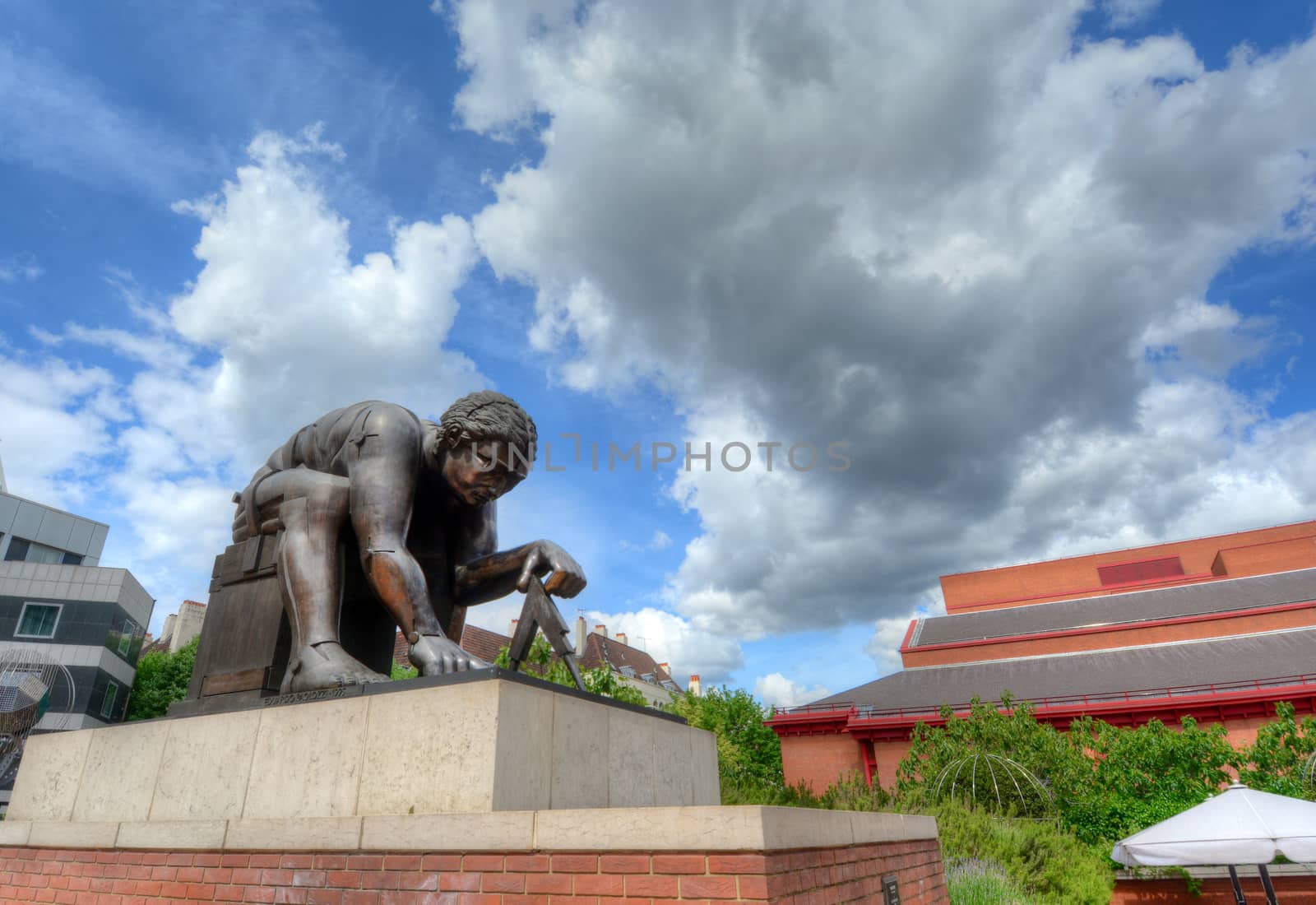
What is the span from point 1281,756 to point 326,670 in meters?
20.9

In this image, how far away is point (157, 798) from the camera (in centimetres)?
437

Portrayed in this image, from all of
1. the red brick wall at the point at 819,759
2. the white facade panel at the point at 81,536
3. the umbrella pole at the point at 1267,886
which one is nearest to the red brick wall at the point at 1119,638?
the red brick wall at the point at 819,759

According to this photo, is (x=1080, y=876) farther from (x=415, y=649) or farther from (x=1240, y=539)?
(x=1240, y=539)

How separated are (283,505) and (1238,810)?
1150 cm

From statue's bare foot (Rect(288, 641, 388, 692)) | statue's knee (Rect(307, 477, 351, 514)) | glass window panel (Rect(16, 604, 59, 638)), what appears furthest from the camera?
glass window panel (Rect(16, 604, 59, 638))

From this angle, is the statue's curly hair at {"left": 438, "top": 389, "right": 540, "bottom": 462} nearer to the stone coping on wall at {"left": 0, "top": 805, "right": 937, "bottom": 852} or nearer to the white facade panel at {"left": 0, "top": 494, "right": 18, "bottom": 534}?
the stone coping on wall at {"left": 0, "top": 805, "right": 937, "bottom": 852}

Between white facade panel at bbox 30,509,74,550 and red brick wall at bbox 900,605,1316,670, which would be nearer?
red brick wall at bbox 900,605,1316,670

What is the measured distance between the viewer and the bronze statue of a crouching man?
13.9 feet

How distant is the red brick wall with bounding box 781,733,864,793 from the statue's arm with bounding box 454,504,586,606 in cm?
2371

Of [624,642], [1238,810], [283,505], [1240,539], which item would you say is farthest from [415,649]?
[624,642]

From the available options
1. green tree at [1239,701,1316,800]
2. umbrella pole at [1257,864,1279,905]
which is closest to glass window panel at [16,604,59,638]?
umbrella pole at [1257,864,1279,905]

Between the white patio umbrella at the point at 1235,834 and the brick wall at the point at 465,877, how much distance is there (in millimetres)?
7006

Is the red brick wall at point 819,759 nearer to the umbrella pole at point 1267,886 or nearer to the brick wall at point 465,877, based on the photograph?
the umbrella pole at point 1267,886

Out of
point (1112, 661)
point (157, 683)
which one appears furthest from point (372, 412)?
point (157, 683)
